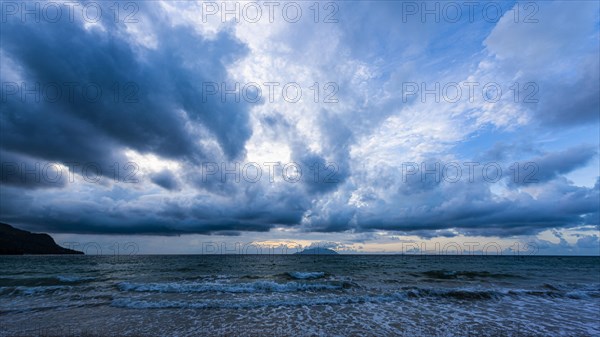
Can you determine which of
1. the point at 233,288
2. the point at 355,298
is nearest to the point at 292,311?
the point at 355,298

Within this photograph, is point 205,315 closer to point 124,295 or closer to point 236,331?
point 236,331

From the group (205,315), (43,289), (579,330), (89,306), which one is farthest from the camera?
(43,289)

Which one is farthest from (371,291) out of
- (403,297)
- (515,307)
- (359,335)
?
(359,335)

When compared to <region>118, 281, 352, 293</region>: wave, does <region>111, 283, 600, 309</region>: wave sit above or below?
above

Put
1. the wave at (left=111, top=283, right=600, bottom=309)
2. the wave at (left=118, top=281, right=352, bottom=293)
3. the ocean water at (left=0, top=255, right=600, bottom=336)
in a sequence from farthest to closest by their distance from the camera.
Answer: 1. the wave at (left=118, top=281, right=352, bottom=293)
2. the wave at (left=111, top=283, right=600, bottom=309)
3. the ocean water at (left=0, top=255, right=600, bottom=336)

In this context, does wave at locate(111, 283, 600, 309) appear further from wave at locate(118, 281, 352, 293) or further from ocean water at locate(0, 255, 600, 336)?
wave at locate(118, 281, 352, 293)

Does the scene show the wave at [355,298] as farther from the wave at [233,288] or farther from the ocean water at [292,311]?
the wave at [233,288]

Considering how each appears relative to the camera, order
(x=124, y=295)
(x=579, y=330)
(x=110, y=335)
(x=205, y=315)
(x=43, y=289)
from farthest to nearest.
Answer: (x=43, y=289) → (x=124, y=295) → (x=205, y=315) → (x=579, y=330) → (x=110, y=335)

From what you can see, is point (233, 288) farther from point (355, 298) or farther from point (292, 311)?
point (355, 298)

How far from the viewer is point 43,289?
83.5 ft

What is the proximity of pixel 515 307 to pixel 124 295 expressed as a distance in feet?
102

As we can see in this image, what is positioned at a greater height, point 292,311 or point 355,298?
point 292,311

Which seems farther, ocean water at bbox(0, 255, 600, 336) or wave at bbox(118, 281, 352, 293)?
wave at bbox(118, 281, 352, 293)

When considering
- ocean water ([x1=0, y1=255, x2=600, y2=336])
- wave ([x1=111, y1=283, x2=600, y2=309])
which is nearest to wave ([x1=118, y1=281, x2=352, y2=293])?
ocean water ([x1=0, y1=255, x2=600, y2=336])
